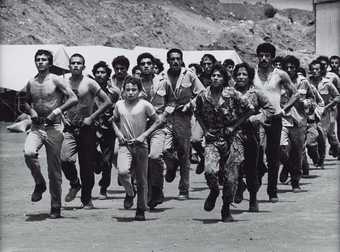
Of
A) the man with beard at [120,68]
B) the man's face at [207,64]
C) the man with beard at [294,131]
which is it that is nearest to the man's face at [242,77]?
the man with beard at [120,68]

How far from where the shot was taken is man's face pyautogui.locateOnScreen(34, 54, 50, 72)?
11430mm

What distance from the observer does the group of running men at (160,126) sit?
1112 cm

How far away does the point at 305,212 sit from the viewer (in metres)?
11.9

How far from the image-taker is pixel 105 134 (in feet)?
46.3

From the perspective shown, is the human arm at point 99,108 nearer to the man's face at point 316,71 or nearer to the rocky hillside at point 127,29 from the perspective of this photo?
the man's face at point 316,71

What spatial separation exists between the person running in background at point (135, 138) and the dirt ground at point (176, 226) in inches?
16.9

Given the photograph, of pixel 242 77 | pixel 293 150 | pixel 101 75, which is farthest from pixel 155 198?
pixel 293 150

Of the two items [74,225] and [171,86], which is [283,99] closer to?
[171,86]

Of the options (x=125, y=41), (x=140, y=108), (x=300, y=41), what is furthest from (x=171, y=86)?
(x=300, y=41)

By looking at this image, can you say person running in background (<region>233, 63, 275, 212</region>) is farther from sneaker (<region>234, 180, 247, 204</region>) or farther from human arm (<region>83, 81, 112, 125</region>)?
human arm (<region>83, 81, 112, 125</region>)

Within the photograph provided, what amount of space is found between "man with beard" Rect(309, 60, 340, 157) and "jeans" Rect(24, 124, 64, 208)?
26.8 ft

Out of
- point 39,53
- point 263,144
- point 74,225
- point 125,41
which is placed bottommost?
point 74,225

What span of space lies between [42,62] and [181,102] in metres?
2.79

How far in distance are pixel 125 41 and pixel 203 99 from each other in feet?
146
